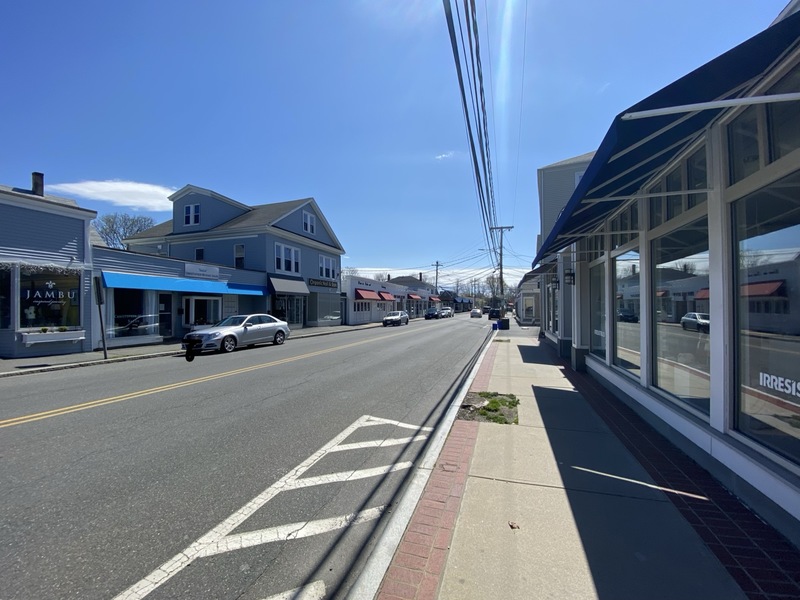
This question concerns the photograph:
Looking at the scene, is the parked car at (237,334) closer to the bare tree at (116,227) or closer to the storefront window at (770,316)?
the storefront window at (770,316)

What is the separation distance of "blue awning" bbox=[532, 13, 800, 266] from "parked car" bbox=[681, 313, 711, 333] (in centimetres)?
196

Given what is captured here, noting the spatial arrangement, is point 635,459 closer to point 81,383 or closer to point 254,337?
point 81,383

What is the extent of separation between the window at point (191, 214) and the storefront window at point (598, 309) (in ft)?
93.3

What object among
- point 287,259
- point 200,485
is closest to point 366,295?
point 287,259

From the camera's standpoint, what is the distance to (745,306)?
154 inches

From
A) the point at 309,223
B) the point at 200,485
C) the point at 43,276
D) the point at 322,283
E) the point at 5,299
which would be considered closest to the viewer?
the point at 200,485

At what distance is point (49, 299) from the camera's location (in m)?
14.9

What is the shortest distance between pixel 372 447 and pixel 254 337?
47.2 ft

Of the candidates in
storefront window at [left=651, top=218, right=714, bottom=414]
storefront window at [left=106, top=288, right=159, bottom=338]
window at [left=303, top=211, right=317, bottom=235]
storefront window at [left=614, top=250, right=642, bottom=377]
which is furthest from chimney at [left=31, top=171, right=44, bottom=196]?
storefront window at [left=651, top=218, right=714, bottom=414]

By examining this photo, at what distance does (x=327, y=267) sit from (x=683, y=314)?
32.4 metres

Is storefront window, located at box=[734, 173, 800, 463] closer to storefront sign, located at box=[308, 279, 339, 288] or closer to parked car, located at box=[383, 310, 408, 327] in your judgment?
storefront sign, located at box=[308, 279, 339, 288]

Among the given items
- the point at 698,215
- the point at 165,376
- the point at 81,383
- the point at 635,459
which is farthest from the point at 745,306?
the point at 81,383

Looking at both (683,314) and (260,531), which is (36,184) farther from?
(683,314)

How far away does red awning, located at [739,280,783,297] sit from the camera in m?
3.54
